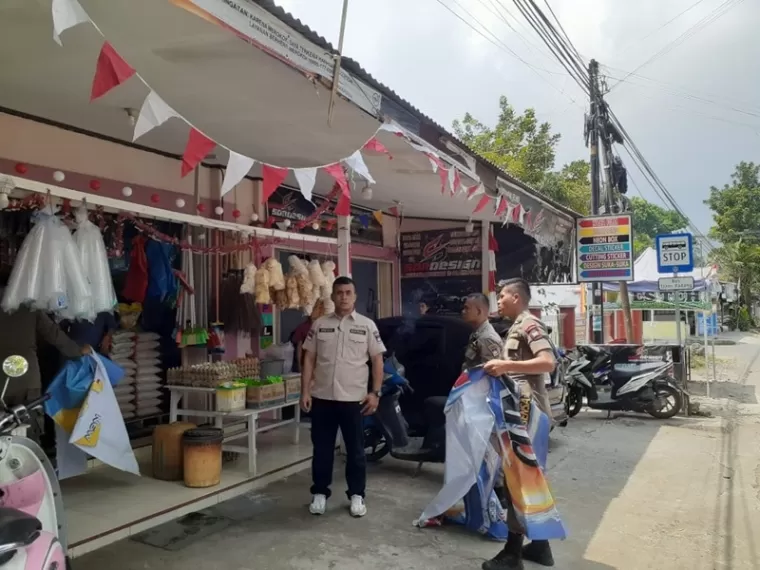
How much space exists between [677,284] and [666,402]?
1.97 m

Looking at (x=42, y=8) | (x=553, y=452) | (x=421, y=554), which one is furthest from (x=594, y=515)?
(x=42, y=8)

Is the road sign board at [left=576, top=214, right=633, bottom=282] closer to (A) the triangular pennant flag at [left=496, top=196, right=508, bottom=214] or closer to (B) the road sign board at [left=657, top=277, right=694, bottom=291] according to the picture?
(B) the road sign board at [left=657, top=277, right=694, bottom=291]

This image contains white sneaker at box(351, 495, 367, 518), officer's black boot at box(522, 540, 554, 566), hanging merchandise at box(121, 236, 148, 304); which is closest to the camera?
officer's black boot at box(522, 540, 554, 566)

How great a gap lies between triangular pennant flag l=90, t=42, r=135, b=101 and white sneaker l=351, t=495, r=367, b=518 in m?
3.15

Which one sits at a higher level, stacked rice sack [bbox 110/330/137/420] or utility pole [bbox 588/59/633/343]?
utility pole [bbox 588/59/633/343]

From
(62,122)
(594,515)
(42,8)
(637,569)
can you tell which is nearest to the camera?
(42,8)

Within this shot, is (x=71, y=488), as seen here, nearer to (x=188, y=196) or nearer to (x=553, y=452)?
(x=188, y=196)

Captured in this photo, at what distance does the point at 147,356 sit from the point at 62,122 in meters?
2.31

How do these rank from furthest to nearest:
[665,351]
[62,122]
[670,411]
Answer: [665,351] < [670,411] < [62,122]

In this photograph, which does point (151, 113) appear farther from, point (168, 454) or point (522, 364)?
point (168, 454)

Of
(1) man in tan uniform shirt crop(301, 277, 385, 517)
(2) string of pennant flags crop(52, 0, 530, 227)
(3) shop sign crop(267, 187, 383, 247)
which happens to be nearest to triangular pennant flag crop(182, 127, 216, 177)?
(2) string of pennant flags crop(52, 0, 530, 227)

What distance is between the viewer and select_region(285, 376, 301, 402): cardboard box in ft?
18.0

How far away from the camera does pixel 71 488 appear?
4.66 metres

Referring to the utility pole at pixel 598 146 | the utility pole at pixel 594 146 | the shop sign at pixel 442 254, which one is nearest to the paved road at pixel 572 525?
the shop sign at pixel 442 254
